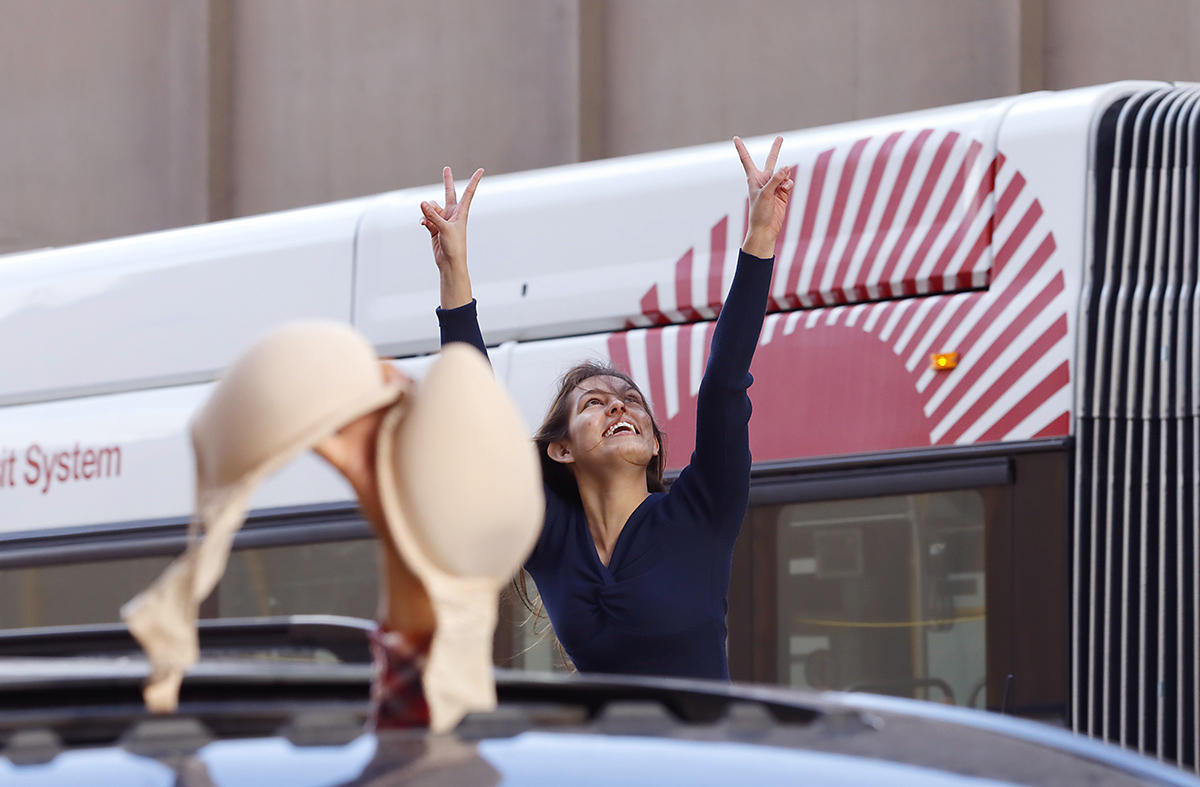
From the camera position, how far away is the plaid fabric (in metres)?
1.03

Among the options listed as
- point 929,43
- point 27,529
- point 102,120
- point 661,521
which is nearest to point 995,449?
point 661,521

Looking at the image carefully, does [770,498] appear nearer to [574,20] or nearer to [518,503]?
Result: [518,503]

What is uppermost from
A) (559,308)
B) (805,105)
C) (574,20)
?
(574,20)

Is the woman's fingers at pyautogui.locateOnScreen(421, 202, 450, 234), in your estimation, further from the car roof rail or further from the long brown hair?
the car roof rail

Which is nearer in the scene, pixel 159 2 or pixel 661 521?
pixel 661 521

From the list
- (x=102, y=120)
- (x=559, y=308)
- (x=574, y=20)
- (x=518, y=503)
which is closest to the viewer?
(x=518, y=503)

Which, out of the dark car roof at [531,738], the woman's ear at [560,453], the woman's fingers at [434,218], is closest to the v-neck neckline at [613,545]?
the woman's ear at [560,453]

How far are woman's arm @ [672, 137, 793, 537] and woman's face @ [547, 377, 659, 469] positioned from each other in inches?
4.2

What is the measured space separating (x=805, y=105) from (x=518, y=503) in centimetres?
1142

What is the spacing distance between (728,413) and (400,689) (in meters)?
1.67

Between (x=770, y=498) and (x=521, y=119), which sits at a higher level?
(x=521, y=119)

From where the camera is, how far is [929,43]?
11.8 metres

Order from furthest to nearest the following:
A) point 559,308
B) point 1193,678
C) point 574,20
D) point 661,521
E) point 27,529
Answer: point 574,20
point 27,529
point 559,308
point 1193,678
point 661,521

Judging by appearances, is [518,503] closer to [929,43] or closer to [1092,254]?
[1092,254]
